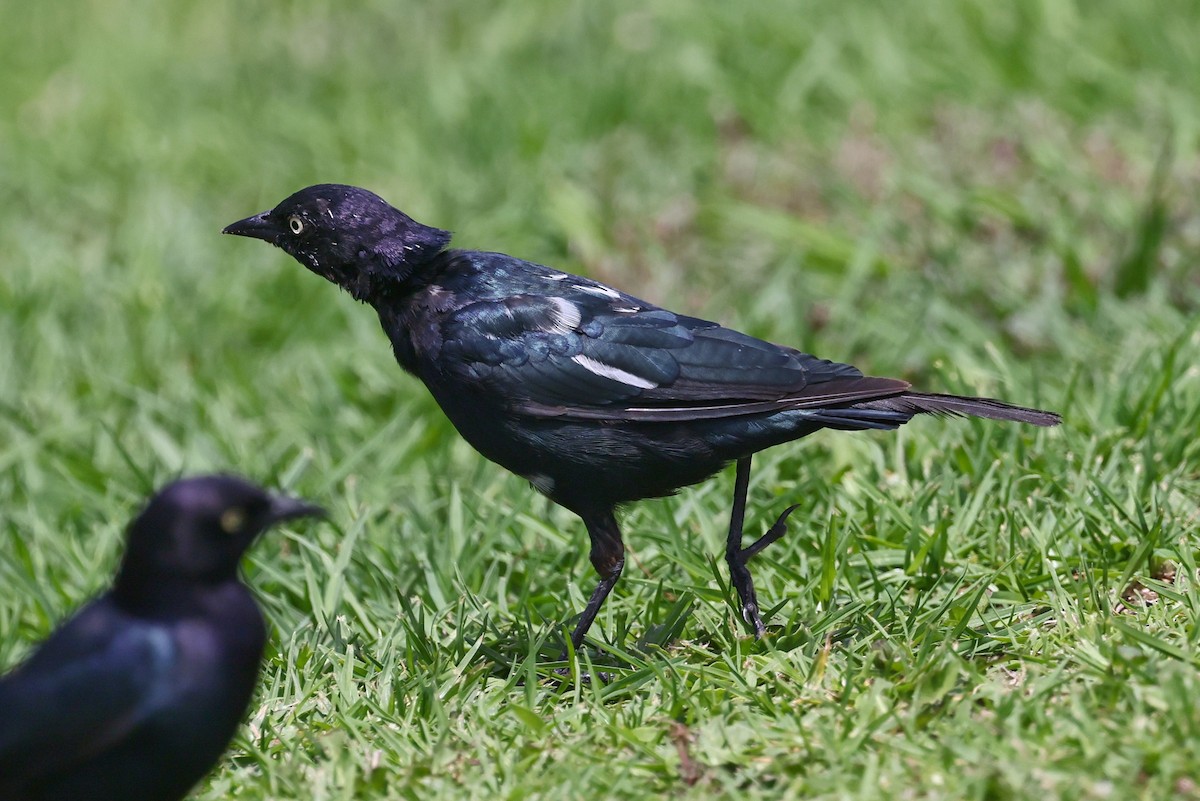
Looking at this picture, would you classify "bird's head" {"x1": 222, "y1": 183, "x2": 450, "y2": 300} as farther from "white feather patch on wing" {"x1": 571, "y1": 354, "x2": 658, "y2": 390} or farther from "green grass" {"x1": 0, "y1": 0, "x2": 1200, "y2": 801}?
"green grass" {"x1": 0, "y1": 0, "x2": 1200, "y2": 801}

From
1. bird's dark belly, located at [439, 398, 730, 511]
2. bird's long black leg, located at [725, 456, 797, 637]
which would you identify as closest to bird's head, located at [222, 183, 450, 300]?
bird's dark belly, located at [439, 398, 730, 511]

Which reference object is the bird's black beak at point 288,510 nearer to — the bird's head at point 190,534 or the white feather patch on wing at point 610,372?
the bird's head at point 190,534

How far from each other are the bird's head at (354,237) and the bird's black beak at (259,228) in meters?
0.04

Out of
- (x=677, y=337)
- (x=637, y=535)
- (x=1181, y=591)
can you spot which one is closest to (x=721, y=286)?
(x=637, y=535)

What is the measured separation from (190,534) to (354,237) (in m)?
1.26

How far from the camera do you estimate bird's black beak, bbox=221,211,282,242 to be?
12.9 ft

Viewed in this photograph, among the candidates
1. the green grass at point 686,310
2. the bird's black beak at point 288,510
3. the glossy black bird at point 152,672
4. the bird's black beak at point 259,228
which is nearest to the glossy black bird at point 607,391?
the bird's black beak at point 259,228

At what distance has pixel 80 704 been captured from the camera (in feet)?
8.75

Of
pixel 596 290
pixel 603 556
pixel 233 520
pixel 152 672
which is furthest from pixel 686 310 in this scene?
pixel 152 672

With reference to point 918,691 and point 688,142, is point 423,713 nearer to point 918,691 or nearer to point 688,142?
point 918,691

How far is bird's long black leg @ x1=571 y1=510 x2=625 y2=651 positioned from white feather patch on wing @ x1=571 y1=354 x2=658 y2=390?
34 centimetres

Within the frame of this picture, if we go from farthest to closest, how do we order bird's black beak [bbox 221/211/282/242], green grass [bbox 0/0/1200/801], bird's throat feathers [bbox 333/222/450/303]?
bird's black beak [bbox 221/211/282/242], bird's throat feathers [bbox 333/222/450/303], green grass [bbox 0/0/1200/801]

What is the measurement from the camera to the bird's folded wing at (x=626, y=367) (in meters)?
3.54

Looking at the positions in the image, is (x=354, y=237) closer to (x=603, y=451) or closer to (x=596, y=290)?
(x=596, y=290)
